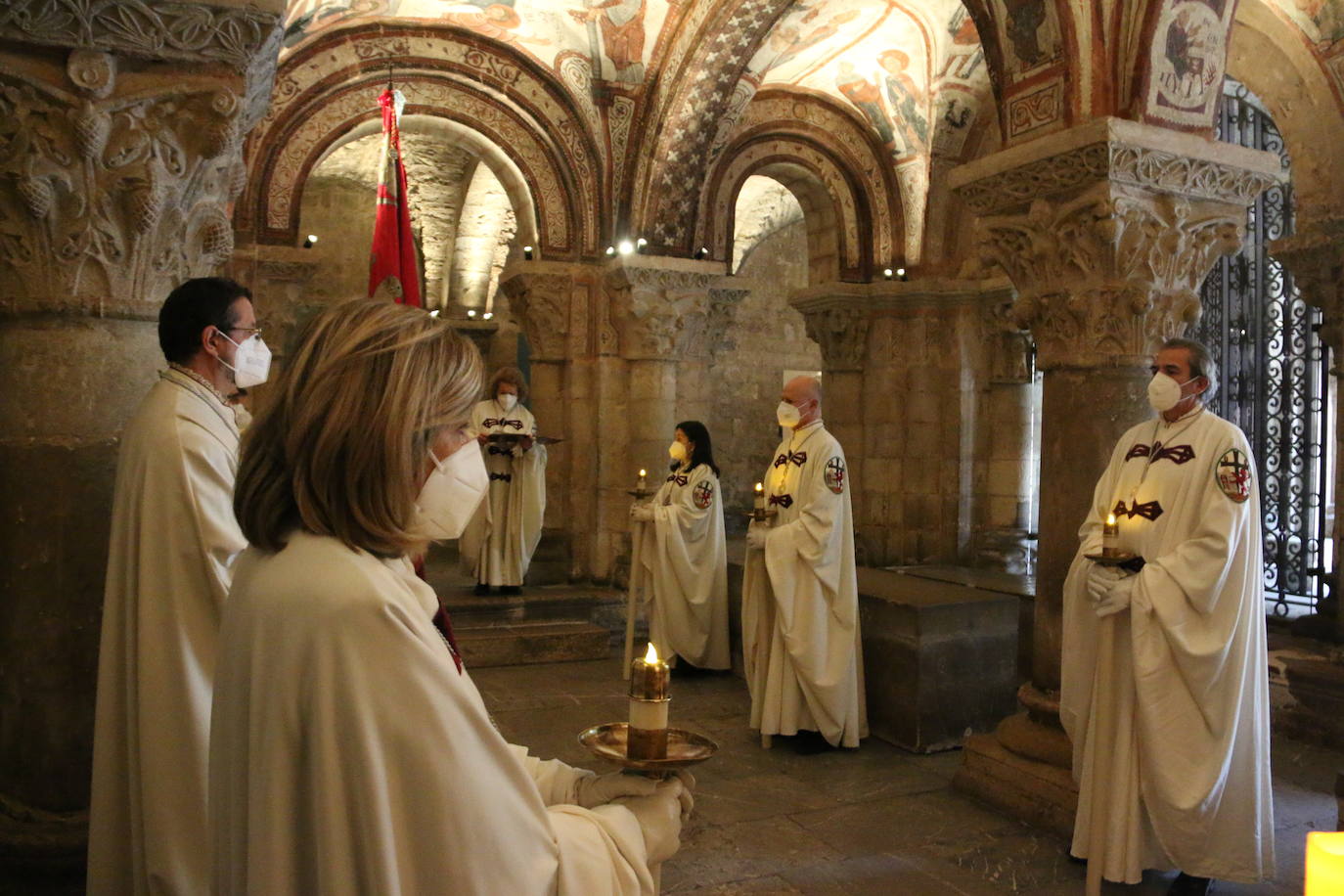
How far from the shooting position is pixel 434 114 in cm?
963

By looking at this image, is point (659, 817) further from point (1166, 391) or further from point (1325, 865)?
point (1166, 391)

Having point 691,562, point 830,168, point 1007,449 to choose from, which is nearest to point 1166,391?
point 691,562

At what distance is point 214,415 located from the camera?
2.55m

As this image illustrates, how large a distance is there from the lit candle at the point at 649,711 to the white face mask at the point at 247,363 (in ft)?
5.58

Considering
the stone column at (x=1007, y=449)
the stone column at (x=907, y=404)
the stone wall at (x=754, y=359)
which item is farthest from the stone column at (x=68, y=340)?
the stone wall at (x=754, y=359)

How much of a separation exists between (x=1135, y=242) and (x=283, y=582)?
4.20 m

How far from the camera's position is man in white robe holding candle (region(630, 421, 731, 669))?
24.0 feet

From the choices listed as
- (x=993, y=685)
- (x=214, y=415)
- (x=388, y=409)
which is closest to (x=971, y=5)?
(x=993, y=685)

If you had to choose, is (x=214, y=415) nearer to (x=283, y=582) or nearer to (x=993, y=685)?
(x=283, y=582)

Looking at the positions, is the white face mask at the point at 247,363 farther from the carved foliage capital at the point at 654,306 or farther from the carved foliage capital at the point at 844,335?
the carved foliage capital at the point at 844,335

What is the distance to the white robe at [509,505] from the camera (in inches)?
329

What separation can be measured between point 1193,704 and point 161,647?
325 centimetres

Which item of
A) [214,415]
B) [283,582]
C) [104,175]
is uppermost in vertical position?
[104,175]

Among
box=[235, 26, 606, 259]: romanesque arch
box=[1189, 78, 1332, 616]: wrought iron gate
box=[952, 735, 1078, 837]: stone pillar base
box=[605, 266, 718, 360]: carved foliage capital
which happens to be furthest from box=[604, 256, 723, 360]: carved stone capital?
box=[952, 735, 1078, 837]: stone pillar base
